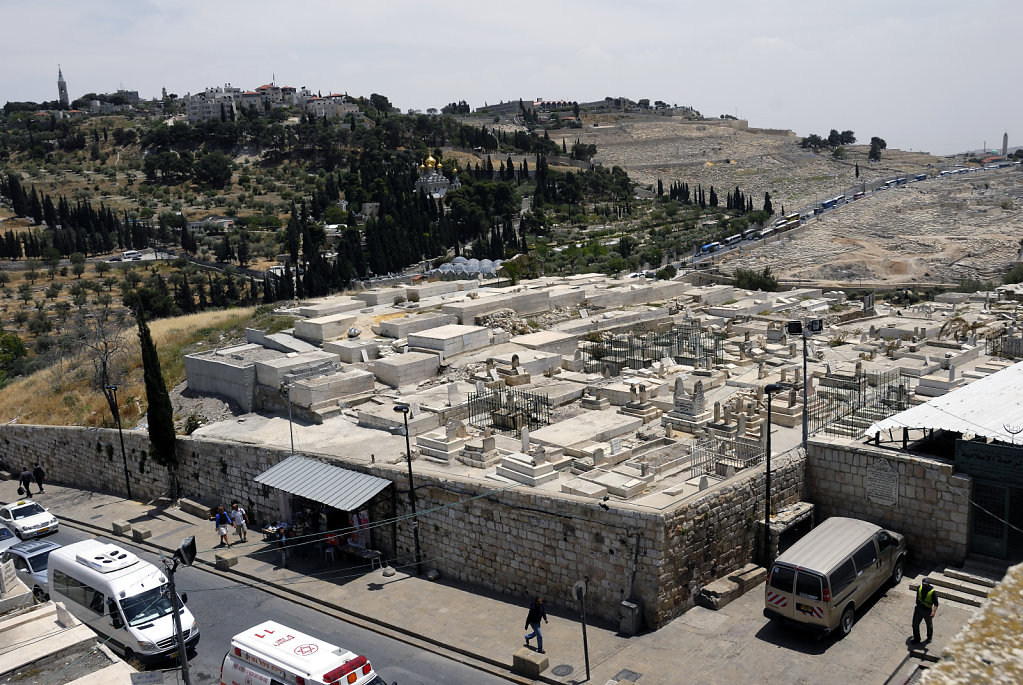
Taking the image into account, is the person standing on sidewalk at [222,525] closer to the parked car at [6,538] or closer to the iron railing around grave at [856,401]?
the parked car at [6,538]

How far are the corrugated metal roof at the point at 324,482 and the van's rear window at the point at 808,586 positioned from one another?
25.9 ft

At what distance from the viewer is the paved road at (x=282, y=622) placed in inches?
486

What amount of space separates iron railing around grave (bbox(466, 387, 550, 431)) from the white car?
36.0 feet

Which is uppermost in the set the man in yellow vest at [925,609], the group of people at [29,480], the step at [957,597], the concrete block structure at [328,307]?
the concrete block structure at [328,307]

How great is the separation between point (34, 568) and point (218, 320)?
2203 centimetres

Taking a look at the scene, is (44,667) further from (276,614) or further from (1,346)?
(1,346)

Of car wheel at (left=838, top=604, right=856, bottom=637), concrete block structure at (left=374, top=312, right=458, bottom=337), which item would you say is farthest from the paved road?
concrete block structure at (left=374, top=312, right=458, bottom=337)

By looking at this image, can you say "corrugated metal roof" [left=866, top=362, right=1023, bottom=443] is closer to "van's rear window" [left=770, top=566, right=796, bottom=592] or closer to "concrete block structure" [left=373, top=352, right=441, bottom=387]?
"van's rear window" [left=770, top=566, right=796, bottom=592]

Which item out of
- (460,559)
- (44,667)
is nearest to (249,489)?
(460,559)

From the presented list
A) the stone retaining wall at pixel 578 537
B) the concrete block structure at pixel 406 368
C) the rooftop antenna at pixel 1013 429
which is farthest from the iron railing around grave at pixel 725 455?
the concrete block structure at pixel 406 368

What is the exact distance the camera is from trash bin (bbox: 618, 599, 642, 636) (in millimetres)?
12711

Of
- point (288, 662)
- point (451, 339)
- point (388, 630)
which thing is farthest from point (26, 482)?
point (288, 662)

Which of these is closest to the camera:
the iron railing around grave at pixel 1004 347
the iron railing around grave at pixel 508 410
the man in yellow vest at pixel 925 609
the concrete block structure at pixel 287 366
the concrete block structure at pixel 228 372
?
the man in yellow vest at pixel 925 609

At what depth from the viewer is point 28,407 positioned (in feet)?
96.9
